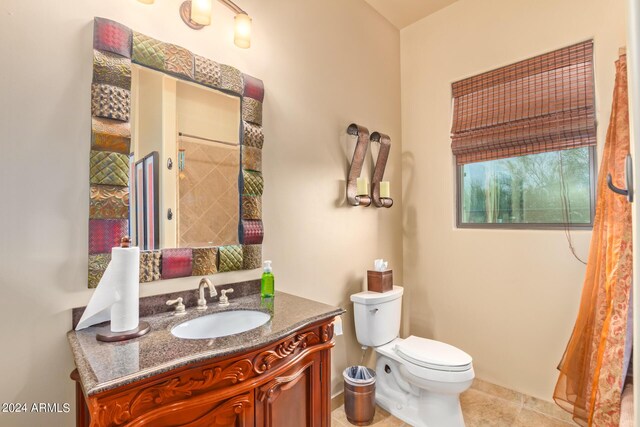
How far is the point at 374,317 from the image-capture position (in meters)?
2.10

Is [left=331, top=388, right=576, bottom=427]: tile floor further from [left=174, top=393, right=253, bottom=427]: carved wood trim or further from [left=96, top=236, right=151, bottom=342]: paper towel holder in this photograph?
[left=96, top=236, right=151, bottom=342]: paper towel holder

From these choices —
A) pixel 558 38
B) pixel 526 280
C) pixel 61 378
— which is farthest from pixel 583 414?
pixel 61 378

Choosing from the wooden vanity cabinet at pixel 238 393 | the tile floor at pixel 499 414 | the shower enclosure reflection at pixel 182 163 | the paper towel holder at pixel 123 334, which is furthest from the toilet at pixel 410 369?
the paper towel holder at pixel 123 334

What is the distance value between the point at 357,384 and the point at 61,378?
150cm

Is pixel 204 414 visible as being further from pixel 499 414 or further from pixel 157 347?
pixel 499 414

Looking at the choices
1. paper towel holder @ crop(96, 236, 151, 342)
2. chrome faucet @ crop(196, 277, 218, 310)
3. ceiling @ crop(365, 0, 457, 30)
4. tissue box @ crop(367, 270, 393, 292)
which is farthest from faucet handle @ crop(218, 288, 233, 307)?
ceiling @ crop(365, 0, 457, 30)

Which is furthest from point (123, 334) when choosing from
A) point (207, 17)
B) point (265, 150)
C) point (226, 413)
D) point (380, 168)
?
point (380, 168)

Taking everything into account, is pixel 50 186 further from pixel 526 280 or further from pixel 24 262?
pixel 526 280

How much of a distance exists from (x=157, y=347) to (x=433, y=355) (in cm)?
155

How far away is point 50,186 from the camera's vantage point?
3.60 ft

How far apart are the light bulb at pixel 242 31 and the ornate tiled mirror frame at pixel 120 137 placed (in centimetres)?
13

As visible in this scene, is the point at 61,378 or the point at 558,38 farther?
the point at 558,38

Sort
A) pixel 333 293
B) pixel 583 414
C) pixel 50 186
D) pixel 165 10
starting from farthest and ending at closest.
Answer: pixel 333 293 < pixel 583 414 < pixel 165 10 < pixel 50 186

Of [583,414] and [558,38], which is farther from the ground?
[558,38]
